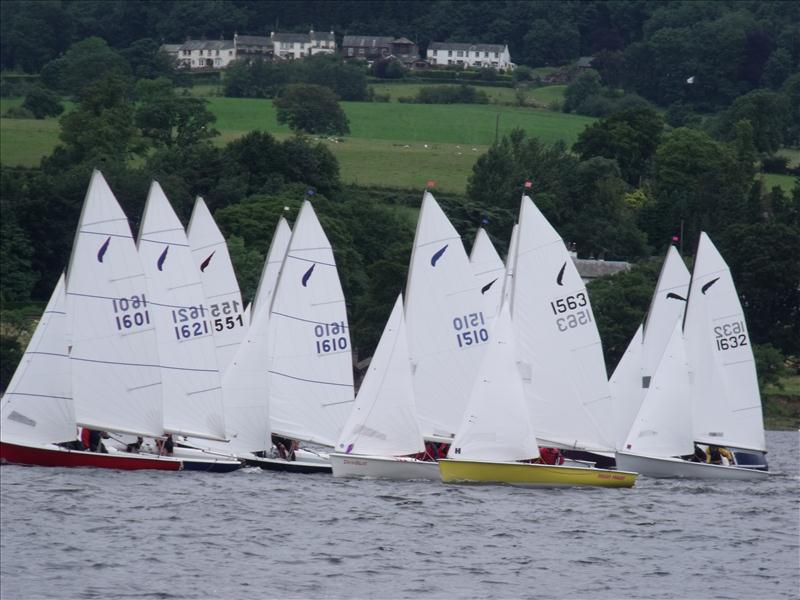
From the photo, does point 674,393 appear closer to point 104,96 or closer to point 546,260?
point 546,260

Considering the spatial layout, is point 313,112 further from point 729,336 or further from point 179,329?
point 179,329

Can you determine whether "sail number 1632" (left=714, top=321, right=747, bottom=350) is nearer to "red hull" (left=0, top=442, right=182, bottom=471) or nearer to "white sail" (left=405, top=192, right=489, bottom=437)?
"white sail" (left=405, top=192, right=489, bottom=437)

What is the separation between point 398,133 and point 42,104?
29.6 m

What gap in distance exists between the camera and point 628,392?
1960 inches

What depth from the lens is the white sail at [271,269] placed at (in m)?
47.6

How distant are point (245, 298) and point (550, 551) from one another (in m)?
45.3

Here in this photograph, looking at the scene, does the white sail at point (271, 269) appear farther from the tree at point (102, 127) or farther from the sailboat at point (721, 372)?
the tree at point (102, 127)

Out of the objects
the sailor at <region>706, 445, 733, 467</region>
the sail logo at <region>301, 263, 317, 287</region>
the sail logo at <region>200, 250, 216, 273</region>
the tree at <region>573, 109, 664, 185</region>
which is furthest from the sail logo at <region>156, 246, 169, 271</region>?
the tree at <region>573, 109, 664, 185</region>

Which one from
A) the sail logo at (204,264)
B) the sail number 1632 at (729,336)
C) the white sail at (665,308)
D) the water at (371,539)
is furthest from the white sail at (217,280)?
the sail number 1632 at (729,336)

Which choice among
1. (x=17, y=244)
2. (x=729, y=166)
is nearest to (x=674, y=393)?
(x=17, y=244)

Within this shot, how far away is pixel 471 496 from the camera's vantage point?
38812 millimetres

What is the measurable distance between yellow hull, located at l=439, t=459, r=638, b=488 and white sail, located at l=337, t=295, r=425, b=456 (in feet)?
5.57

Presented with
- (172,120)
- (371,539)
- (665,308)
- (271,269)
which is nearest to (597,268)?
(172,120)

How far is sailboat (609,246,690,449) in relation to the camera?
4972cm
